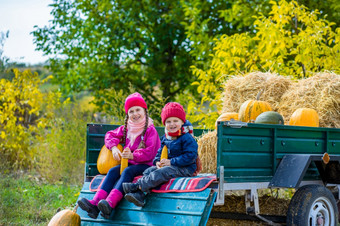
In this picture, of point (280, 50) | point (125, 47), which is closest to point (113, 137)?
point (280, 50)

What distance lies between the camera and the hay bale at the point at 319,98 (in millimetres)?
6414

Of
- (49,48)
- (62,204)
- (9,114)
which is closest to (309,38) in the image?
(62,204)

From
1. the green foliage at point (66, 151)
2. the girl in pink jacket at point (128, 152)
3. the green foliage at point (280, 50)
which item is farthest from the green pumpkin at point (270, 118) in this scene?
the green foliage at point (66, 151)

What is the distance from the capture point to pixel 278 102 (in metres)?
6.93

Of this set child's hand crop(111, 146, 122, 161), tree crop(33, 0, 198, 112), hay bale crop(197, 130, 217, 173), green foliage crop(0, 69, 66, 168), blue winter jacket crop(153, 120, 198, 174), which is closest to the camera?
blue winter jacket crop(153, 120, 198, 174)

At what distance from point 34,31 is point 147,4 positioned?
3.72 metres

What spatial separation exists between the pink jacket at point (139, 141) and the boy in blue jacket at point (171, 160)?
0.12 metres

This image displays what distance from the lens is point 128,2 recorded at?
46.8 feet

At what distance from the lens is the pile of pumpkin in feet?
19.1

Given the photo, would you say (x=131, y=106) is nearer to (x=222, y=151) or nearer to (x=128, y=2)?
(x=222, y=151)

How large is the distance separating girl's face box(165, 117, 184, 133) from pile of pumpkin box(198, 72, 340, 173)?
34.6 inches

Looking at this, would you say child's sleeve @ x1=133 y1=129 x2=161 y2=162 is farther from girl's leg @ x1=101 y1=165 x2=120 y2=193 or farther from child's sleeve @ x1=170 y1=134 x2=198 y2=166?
child's sleeve @ x1=170 y1=134 x2=198 y2=166

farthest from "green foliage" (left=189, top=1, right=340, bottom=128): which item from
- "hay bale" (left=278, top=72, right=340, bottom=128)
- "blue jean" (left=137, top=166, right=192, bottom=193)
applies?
"blue jean" (left=137, top=166, right=192, bottom=193)

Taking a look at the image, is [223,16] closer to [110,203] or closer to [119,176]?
[119,176]
